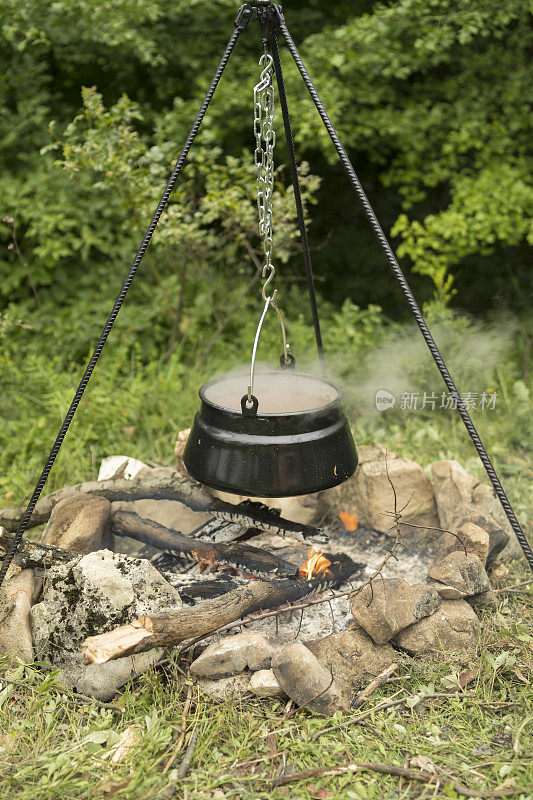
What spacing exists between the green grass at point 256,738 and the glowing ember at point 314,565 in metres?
0.52

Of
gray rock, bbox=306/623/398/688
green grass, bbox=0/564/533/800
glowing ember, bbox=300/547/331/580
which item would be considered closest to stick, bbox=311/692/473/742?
green grass, bbox=0/564/533/800

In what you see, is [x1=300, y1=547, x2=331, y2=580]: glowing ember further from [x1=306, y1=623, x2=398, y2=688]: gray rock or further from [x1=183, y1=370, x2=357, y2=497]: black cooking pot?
[x1=183, y1=370, x2=357, y2=497]: black cooking pot

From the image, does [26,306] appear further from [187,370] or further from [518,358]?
[518,358]

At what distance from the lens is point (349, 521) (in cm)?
350

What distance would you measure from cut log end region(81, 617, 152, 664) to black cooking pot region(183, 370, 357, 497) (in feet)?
1.83

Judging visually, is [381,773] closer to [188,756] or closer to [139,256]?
[188,756]

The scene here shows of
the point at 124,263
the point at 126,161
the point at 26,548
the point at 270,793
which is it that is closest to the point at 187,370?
the point at 124,263

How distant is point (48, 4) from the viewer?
489 centimetres

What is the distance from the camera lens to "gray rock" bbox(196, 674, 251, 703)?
97.1 inches

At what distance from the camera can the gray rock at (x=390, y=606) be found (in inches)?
102

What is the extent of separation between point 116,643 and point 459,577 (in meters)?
1.46

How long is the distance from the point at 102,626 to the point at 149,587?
0.77ft

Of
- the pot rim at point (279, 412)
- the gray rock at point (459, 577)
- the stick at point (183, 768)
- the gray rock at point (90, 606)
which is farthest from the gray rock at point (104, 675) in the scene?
the gray rock at point (459, 577)

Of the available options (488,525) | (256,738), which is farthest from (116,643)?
(488,525)
